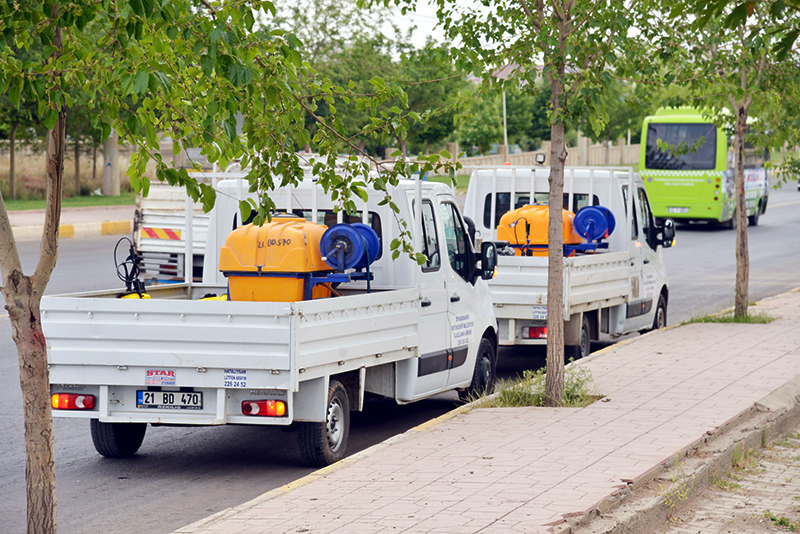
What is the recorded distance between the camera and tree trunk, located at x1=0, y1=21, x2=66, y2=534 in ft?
14.6

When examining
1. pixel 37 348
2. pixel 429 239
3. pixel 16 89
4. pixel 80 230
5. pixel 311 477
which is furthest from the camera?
pixel 80 230

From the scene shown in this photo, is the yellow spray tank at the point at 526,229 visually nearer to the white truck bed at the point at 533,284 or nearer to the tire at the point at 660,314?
the white truck bed at the point at 533,284

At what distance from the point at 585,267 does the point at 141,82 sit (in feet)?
25.4

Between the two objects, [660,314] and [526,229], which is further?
[660,314]

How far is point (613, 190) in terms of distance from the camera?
12250 millimetres

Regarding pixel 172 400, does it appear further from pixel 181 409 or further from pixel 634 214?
pixel 634 214

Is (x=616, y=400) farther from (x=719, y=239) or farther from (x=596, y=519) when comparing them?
(x=719, y=239)

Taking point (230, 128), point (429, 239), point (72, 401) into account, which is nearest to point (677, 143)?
point (429, 239)

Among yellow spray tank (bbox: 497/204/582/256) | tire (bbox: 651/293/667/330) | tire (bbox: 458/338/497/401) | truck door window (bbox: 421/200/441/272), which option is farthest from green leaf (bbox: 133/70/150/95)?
tire (bbox: 651/293/667/330)

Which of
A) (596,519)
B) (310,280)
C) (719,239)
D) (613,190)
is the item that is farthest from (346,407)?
(719,239)

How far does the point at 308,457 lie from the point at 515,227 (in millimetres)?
5226

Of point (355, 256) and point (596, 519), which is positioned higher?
point (355, 256)

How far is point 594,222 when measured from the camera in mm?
11805

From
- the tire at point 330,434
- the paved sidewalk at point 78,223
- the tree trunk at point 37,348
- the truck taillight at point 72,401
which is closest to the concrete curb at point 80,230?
the paved sidewalk at point 78,223
